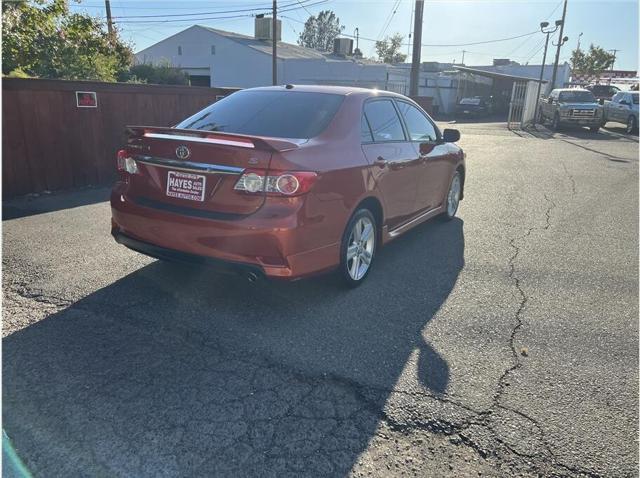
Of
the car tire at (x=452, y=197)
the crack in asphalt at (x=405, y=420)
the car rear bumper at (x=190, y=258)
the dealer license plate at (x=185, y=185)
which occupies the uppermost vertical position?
the dealer license plate at (x=185, y=185)

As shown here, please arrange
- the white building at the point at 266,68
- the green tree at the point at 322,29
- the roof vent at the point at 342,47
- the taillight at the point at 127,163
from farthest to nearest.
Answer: the green tree at the point at 322,29 < the roof vent at the point at 342,47 < the white building at the point at 266,68 < the taillight at the point at 127,163

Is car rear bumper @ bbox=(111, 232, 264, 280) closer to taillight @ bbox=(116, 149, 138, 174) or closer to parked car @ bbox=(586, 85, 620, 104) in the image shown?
taillight @ bbox=(116, 149, 138, 174)

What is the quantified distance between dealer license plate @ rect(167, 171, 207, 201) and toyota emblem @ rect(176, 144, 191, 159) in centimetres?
12

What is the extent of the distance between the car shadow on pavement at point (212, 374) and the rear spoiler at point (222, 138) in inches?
48.6

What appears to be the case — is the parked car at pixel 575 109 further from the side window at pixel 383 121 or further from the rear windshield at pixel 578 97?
the side window at pixel 383 121

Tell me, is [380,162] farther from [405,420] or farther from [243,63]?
[243,63]

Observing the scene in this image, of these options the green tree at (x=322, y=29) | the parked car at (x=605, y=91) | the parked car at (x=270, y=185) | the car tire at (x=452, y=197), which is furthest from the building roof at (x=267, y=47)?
the green tree at (x=322, y=29)

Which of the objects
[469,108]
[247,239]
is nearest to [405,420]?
[247,239]

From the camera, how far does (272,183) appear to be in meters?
3.36

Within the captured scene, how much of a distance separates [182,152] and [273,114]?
1009 millimetres

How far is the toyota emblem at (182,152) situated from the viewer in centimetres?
351

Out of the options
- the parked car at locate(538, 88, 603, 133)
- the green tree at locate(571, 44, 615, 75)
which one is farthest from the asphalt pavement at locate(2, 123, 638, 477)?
the green tree at locate(571, 44, 615, 75)

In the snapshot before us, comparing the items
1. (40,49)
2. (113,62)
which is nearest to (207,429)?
(40,49)

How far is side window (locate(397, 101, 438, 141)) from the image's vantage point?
528 cm
